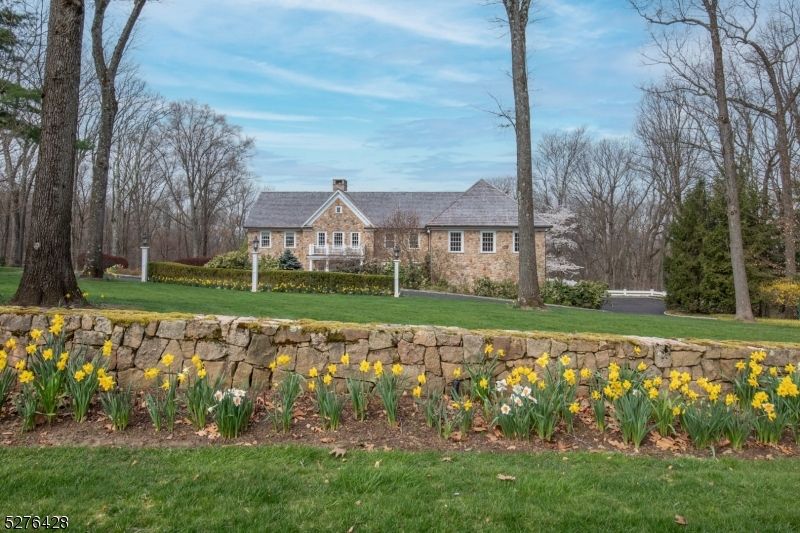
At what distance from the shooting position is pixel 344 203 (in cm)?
3347

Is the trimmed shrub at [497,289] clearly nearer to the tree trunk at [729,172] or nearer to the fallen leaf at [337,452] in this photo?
the tree trunk at [729,172]

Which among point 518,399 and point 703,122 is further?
point 703,122

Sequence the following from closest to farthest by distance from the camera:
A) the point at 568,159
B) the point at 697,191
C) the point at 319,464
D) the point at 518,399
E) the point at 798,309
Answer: the point at 319,464 < the point at 518,399 < the point at 798,309 < the point at 697,191 < the point at 568,159

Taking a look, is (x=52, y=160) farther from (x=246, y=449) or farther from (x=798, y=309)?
(x=798, y=309)

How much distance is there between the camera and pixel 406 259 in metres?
31.0

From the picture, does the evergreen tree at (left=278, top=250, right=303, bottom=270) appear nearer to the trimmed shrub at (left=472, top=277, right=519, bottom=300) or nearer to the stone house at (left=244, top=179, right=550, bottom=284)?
the stone house at (left=244, top=179, right=550, bottom=284)

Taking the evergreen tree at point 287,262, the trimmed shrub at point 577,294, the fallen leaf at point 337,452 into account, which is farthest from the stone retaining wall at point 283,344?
the evergreen tree at point 287,262

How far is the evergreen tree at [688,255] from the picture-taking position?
2347 centimetres

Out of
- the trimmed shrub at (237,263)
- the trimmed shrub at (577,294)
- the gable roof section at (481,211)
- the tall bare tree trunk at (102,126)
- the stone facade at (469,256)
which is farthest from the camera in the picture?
the gable roof section at (481,211)

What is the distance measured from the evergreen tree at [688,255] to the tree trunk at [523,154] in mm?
12109

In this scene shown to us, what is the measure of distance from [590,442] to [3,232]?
44.7 meters

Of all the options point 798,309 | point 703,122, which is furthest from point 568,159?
point 798,309

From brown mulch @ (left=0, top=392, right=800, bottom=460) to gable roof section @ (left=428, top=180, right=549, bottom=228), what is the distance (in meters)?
26.0

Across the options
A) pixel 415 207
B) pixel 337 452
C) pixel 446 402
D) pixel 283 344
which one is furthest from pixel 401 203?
pixel 337 452
